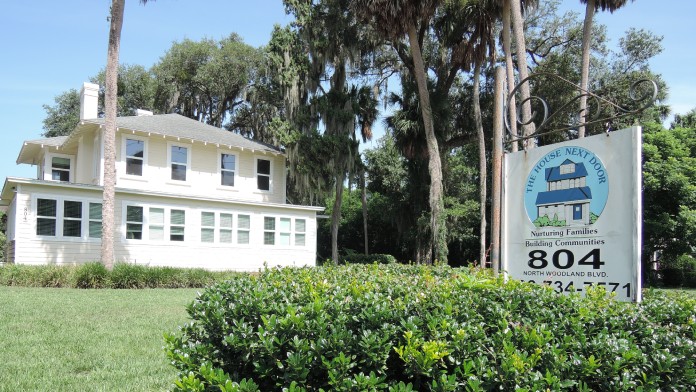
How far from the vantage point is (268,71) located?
26844mm

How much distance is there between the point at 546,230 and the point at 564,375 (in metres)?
2.39

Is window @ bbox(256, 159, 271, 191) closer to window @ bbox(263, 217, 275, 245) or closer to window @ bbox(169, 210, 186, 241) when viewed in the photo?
window @ bbox(263, 217, 275, 245)

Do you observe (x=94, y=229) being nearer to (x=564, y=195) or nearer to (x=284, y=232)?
(x=284, y=232)

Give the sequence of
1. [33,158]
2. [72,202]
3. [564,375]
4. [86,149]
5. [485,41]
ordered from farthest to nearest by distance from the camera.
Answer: [33,158]
[485,41]
[86,149]
[72,202]
[564,375]

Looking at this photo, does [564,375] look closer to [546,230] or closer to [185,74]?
[546,230]

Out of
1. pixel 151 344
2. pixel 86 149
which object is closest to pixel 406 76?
pixel 86 149

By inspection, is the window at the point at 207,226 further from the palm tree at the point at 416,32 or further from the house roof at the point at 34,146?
the palm tree at the point at 416,32

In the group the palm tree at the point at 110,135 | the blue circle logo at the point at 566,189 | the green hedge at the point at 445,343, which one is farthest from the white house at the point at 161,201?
the blue circle logo at the point at 566,189

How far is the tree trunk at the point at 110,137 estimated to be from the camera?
16.3 meters

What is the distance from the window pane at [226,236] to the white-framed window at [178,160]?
113 inches

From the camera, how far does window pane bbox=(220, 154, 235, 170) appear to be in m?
23.3

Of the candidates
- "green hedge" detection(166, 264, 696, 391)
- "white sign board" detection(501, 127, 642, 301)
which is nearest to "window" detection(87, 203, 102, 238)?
"green hedge" detection(166, 264, 696, 391)

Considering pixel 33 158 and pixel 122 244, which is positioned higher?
pixel 33 158

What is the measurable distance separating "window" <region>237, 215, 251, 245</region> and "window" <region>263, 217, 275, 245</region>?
0.78m
